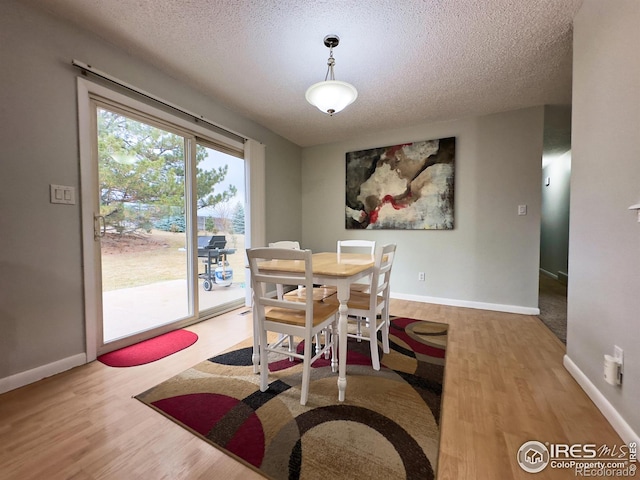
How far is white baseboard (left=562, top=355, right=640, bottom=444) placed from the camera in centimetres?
114

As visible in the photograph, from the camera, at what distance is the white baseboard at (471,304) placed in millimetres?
2994

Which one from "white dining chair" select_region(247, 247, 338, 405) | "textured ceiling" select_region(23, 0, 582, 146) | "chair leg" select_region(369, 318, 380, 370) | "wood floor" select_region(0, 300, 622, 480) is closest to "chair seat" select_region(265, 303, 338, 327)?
"white dining chair" select_region(247, 247, 338, 405)

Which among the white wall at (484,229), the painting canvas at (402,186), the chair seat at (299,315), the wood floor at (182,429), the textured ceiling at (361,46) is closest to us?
the wood floor at (182,429)

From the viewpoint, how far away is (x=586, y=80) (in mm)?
1596

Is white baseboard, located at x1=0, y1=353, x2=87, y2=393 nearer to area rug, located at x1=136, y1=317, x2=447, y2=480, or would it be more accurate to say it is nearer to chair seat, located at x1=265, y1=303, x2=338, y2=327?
area rug, located at x1=136, y1=317, x2=447, y2=480

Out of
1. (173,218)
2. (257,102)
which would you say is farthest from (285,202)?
(173,218)

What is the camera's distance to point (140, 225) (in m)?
2.29

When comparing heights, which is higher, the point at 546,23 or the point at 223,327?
the point at 546,23

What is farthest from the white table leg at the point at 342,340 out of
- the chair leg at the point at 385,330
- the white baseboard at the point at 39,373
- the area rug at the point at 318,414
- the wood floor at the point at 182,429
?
the white baseboard at the point at 39,373

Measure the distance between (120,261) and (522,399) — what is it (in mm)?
2996

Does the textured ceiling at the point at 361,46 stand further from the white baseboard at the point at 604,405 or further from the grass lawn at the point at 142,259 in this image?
the white baseboard at the point at 604,405

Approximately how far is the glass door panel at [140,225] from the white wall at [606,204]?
314 cm

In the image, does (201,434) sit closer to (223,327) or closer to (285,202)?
(223,327)

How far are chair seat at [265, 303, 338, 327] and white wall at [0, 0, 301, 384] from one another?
1467 millimetres
